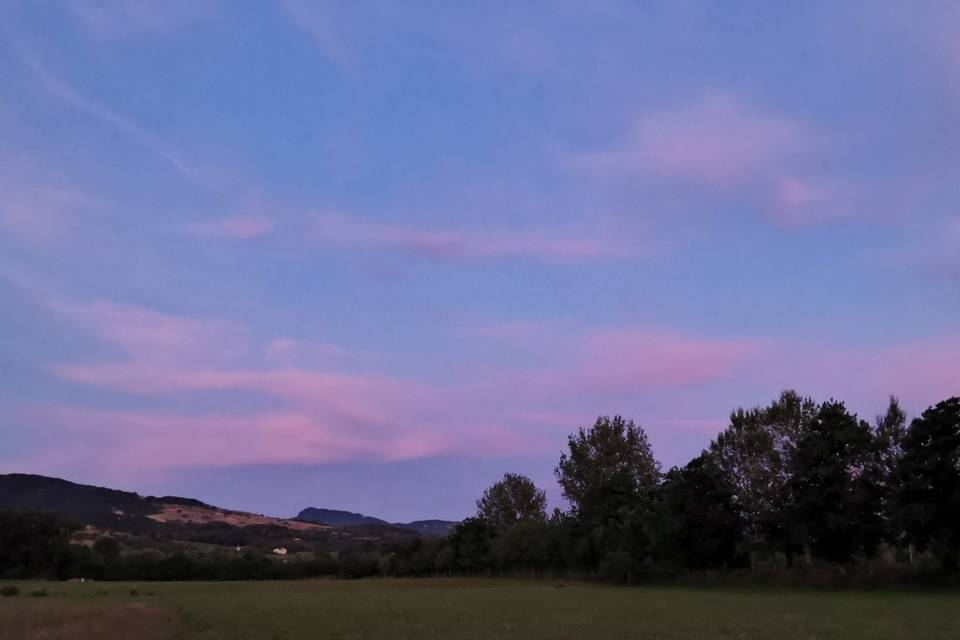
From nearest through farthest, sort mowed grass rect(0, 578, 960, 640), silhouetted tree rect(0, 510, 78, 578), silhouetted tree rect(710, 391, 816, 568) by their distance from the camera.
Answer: mowed grass rect(0, 578, 960, 640) → silhouetted tree rect(710, 391, 816, 568) → silhouetted tree rect(0, 510, 78, 578)

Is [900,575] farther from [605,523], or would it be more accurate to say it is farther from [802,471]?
[605,523]

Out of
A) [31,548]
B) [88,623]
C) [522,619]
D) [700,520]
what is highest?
[700,520]

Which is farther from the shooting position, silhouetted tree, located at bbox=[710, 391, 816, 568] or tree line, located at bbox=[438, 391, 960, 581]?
silhouetted tree, located at bbox=[710, 391, 816, 568]

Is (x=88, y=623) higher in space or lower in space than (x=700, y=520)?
lower

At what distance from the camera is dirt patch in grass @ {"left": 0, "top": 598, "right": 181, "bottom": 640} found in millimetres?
31156

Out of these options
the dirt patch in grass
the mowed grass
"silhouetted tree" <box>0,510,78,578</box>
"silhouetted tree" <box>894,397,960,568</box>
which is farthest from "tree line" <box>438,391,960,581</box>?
"silhouetted tree" <box>0,510,78,578</box>

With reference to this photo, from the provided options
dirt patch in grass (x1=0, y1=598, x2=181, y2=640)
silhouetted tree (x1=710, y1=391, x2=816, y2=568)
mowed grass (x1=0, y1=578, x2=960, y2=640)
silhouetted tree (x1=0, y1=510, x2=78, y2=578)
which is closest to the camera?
mowed grass (x1=0, y1=578, x2=960, y2=640)

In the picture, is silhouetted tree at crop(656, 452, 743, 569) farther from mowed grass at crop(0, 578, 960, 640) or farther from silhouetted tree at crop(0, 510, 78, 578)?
silhouetted tree at crop(0, 510, 78, 578)

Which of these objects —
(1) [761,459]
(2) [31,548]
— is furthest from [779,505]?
(2) [31,548]

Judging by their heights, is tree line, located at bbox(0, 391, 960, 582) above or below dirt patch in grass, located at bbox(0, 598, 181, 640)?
above

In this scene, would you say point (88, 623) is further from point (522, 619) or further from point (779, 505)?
point (779, 505)

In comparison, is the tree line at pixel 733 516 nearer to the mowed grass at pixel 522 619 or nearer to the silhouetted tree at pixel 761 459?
the silhouetted tree at pixel 761 459

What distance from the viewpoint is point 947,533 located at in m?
47.8

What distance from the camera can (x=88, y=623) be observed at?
34844 millimetres
